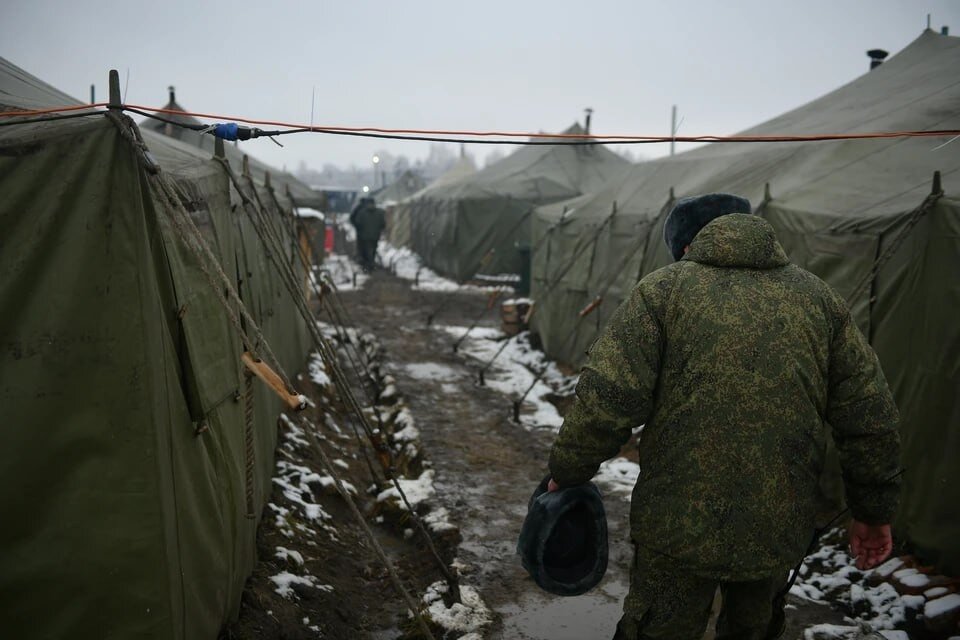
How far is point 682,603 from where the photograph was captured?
2.26 metres

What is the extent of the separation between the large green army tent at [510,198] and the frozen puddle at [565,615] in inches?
583

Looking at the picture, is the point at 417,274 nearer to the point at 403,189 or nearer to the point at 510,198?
the point at 510,198

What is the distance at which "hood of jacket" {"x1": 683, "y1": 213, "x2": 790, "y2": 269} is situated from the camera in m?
2.27

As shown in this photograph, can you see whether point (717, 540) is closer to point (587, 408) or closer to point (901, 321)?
point (587, 408)

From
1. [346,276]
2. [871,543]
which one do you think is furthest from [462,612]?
[346,276]

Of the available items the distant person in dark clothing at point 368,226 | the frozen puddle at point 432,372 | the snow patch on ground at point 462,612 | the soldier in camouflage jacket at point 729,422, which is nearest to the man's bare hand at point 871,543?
the soldier in camouflage jacket at point 729,422

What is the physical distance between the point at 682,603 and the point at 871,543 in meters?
0.69

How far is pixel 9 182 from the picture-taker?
2.28 metres

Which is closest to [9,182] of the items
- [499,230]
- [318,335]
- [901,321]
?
[318,335]

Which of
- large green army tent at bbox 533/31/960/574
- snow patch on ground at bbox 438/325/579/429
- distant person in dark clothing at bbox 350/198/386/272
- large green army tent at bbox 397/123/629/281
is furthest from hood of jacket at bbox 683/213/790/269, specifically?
distant person in dark clothing at bbox 350/198/386/272

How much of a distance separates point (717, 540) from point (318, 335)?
298cm

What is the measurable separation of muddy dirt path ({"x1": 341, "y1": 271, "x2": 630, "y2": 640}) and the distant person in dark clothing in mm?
9550

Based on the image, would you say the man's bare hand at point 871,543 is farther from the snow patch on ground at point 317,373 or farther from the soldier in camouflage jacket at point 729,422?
the snow patch on ground at point 317,373

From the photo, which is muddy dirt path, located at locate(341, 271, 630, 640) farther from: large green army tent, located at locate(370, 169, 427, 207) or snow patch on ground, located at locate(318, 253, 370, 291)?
large green army tent, located at locate(370, 169, 427, 207)
